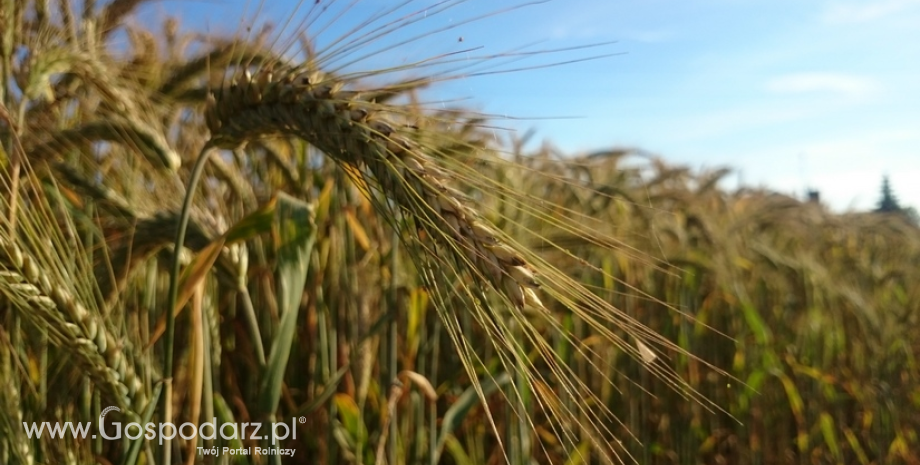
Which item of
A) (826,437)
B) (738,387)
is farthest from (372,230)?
(826,437)

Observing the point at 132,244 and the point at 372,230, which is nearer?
the point at 132,244

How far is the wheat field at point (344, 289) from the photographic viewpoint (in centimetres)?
79

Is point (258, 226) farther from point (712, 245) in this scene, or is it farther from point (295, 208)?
point (712, 245)

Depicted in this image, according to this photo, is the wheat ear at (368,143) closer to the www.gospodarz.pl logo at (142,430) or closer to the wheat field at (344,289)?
the wheat field at (344,289)

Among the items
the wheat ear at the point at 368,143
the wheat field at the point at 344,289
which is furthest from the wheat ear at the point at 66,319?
the wheat ear at the point at 368,143

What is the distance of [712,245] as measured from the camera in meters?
2.86

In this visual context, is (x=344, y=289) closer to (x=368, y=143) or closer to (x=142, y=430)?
(x=142, y=430)

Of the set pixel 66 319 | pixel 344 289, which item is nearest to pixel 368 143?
pixel 66 319

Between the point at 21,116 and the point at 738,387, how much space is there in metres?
2.54

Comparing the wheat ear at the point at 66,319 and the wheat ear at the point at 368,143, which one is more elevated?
the wheat ear at the point at 368,143

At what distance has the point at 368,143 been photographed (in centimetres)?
77

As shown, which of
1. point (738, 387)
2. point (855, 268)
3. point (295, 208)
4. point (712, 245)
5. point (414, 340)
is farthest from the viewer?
point (855, 268)

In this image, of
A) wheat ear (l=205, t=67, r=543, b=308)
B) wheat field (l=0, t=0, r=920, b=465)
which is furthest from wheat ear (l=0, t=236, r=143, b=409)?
wheat ear (l=205, t=67, r=543, b=308)

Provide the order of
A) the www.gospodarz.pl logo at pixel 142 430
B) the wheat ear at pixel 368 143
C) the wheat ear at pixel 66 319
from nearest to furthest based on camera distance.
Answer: the wheat ear at pixel 368 143 < the wheat ear at pixel 66 319 < the www.gospodarz.pl logo at pixel 142 430
